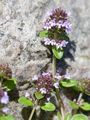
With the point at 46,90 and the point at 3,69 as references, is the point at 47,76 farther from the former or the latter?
the point at 3,69

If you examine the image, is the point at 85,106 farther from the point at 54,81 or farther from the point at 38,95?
the point at 38,95

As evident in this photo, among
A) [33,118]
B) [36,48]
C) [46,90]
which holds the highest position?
[36,48]

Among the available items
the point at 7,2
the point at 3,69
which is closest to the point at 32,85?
the point at 3,69

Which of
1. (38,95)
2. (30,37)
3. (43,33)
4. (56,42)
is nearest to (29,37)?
(30,37)

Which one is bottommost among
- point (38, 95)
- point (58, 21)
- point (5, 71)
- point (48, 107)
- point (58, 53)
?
point (48, 107)

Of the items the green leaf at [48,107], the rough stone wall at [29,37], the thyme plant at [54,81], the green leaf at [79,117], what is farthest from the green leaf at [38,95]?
the green leaf at [79,117]

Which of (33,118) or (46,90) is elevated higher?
(46,90)

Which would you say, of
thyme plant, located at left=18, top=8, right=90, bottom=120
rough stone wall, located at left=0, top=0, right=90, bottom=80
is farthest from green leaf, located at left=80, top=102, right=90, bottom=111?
rough stone wall, located at left=0, top=0, right=90, bottom=80
